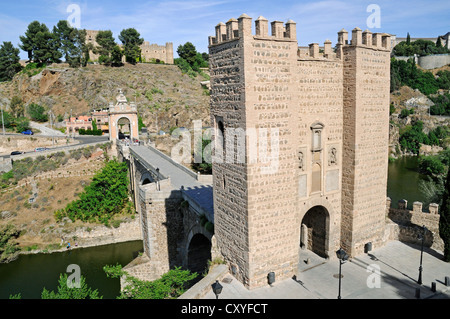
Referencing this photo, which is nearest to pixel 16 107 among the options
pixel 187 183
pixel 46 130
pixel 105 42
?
pixel 46 130

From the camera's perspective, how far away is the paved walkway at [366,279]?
1013 cm

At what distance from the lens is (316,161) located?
1187 centimetres

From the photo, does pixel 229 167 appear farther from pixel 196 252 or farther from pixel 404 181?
pixel 404 181

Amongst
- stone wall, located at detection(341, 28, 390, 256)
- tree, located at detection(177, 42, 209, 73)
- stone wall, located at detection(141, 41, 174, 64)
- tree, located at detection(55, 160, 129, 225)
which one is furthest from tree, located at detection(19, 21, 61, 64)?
stone wall, located at detection(341, 28, 390, 256)

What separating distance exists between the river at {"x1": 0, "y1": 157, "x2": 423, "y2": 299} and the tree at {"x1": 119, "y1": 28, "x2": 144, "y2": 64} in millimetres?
47577

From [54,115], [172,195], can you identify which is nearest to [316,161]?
[172,195]

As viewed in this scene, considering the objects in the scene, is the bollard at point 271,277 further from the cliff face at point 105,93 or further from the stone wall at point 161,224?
the cliff face at point 105,93

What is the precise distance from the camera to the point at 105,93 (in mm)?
54844

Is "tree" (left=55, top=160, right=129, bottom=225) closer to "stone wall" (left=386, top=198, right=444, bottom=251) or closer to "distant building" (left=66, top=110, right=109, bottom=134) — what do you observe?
"distant building" (left=66, top=110, right=109, bottom=134)

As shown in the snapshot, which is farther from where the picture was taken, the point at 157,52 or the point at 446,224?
the point at 157,52

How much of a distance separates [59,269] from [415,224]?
20.9 meters

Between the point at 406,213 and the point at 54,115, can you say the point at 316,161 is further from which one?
the point at 54,115

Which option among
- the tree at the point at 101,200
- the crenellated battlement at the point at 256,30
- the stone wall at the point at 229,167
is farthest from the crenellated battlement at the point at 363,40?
the tree at the point at 101,200

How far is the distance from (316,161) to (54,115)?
159 feet
